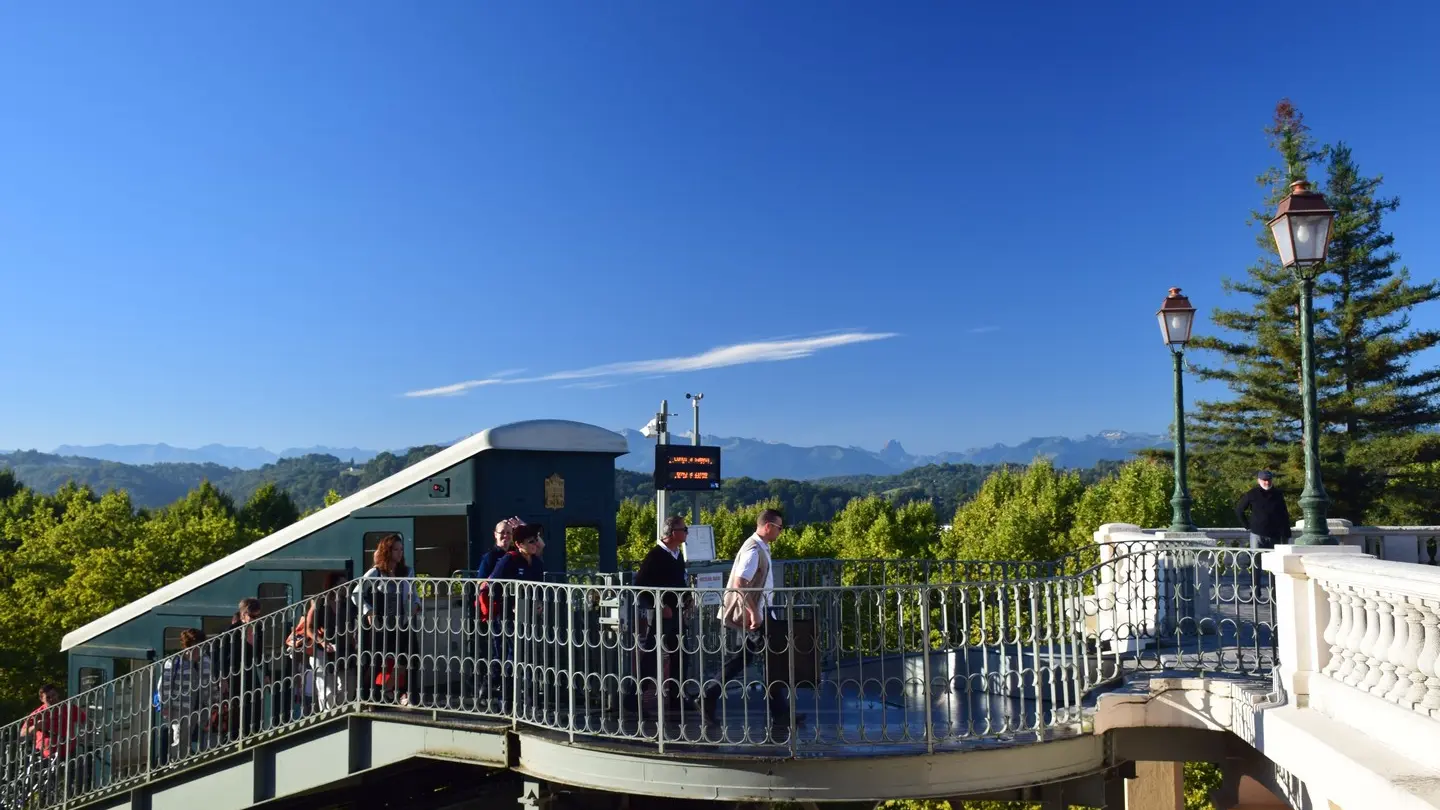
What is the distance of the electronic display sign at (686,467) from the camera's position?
18.7 meters

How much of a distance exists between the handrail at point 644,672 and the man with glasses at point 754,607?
1.9 inches

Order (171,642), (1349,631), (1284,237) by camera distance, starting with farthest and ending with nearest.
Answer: (171,642)
(1284,237)
(1349,631)

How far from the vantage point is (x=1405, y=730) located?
5516mm

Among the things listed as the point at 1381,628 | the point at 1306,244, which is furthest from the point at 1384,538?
the point at 1381,628

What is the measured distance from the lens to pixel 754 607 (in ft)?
26.5

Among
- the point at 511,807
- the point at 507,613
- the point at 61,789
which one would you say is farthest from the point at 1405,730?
Result: the point at 61,789

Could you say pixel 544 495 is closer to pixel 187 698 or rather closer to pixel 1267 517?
pixel 187 698

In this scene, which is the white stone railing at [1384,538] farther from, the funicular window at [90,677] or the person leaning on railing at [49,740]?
the funicular window at [90,677]

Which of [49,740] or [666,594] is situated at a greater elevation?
[666,594]

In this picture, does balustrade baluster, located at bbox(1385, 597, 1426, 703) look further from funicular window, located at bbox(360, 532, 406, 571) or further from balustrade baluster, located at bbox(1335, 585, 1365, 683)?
funicular window, located at bbox(360, 532, 406, 571)

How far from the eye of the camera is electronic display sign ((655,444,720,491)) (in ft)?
61.3

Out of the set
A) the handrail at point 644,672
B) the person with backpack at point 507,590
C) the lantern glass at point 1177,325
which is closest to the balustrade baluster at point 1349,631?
the handrail at point 644,672

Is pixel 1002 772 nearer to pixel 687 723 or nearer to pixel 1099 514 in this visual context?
pixel 687 723

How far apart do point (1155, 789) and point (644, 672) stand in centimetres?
704
